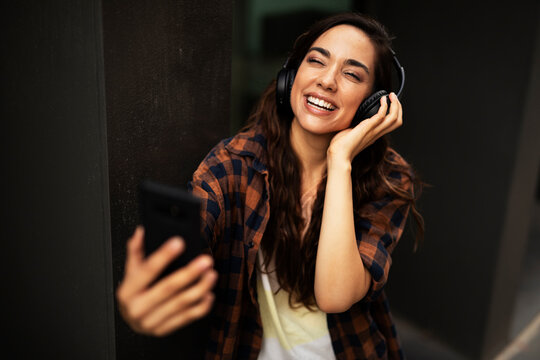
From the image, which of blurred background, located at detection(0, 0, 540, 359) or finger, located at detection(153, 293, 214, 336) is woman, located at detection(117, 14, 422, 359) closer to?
blurred background, located at detection(0, 0, 540, 359)

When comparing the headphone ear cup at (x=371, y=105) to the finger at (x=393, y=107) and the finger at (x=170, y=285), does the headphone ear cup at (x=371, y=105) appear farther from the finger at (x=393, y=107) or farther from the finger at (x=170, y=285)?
the finger at (x=170, y=285)

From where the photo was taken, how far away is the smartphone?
672mm

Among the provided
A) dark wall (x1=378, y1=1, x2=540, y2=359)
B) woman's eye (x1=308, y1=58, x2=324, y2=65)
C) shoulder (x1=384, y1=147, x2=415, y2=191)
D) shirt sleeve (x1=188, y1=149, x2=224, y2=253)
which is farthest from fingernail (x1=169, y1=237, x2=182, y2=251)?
dark wall (x1=378, y1=1, x2=540, y2=359)

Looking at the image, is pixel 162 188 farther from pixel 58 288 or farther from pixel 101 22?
pixel 58 288

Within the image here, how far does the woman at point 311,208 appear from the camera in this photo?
4.46 ft

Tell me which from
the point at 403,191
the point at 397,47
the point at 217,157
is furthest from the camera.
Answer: the point at 397,47

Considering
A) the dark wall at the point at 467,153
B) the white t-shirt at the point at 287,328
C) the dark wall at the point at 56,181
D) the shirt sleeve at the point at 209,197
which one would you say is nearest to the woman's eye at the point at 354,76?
the shirt sleeve at the point at 209,197

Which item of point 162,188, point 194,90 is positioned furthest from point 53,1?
point 162,188

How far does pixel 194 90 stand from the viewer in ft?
4.87

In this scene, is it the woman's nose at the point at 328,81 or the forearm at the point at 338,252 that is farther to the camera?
the woman's nose at the point at 328,81

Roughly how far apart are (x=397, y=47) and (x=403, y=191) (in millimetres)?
1664

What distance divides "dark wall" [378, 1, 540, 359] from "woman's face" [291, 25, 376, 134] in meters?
1.45

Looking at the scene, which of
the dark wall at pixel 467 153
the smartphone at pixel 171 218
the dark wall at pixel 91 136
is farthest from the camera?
the dark wall at pixel 467 153

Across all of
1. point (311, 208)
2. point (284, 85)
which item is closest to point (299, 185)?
point (311, 208)
